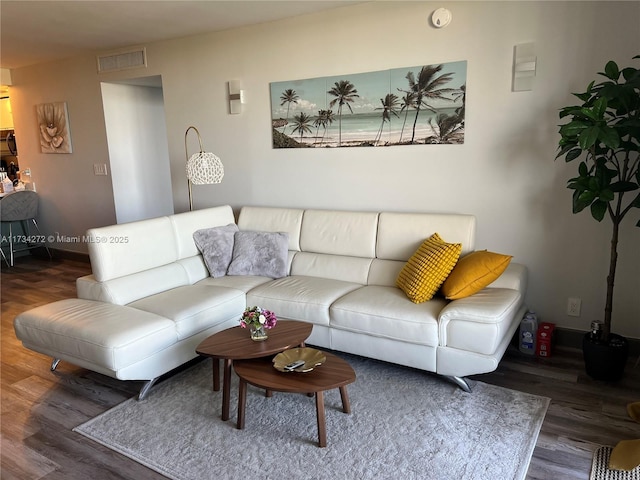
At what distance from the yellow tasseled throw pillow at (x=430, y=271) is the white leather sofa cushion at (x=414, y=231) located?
0.75 ft

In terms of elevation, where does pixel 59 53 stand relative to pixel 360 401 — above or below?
above

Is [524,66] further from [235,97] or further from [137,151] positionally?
[137,151]

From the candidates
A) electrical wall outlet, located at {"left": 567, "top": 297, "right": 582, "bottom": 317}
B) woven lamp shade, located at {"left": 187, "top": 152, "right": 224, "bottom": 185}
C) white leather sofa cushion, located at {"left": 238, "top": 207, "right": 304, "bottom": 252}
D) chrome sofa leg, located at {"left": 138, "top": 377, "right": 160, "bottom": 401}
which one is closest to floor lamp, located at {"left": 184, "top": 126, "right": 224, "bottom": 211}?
woven lamp shade, located at {"left": 187, "top": 152, "right": 224, "bottom": 185}

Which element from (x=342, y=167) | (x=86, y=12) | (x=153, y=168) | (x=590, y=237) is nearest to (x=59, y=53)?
(x=153, y=168)

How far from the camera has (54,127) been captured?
5652mm

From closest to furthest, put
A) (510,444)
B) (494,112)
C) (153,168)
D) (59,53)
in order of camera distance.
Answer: (510,444) → (494,112) → (59,53) → (153,168)

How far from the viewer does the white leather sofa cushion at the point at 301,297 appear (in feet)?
9.61

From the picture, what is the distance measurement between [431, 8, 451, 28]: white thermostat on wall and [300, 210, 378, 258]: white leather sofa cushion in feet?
4.59

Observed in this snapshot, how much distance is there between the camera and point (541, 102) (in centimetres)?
293

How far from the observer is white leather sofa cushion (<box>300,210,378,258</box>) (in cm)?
339

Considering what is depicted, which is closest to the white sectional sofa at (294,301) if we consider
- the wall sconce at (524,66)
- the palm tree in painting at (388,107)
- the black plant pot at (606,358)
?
the black plant pot at (606,358)

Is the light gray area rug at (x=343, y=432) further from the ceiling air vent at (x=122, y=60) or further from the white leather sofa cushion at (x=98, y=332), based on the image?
the ceiling air vent at (x=122, y=60)

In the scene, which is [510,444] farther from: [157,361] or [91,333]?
[91,333]

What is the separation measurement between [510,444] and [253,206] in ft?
9.51
